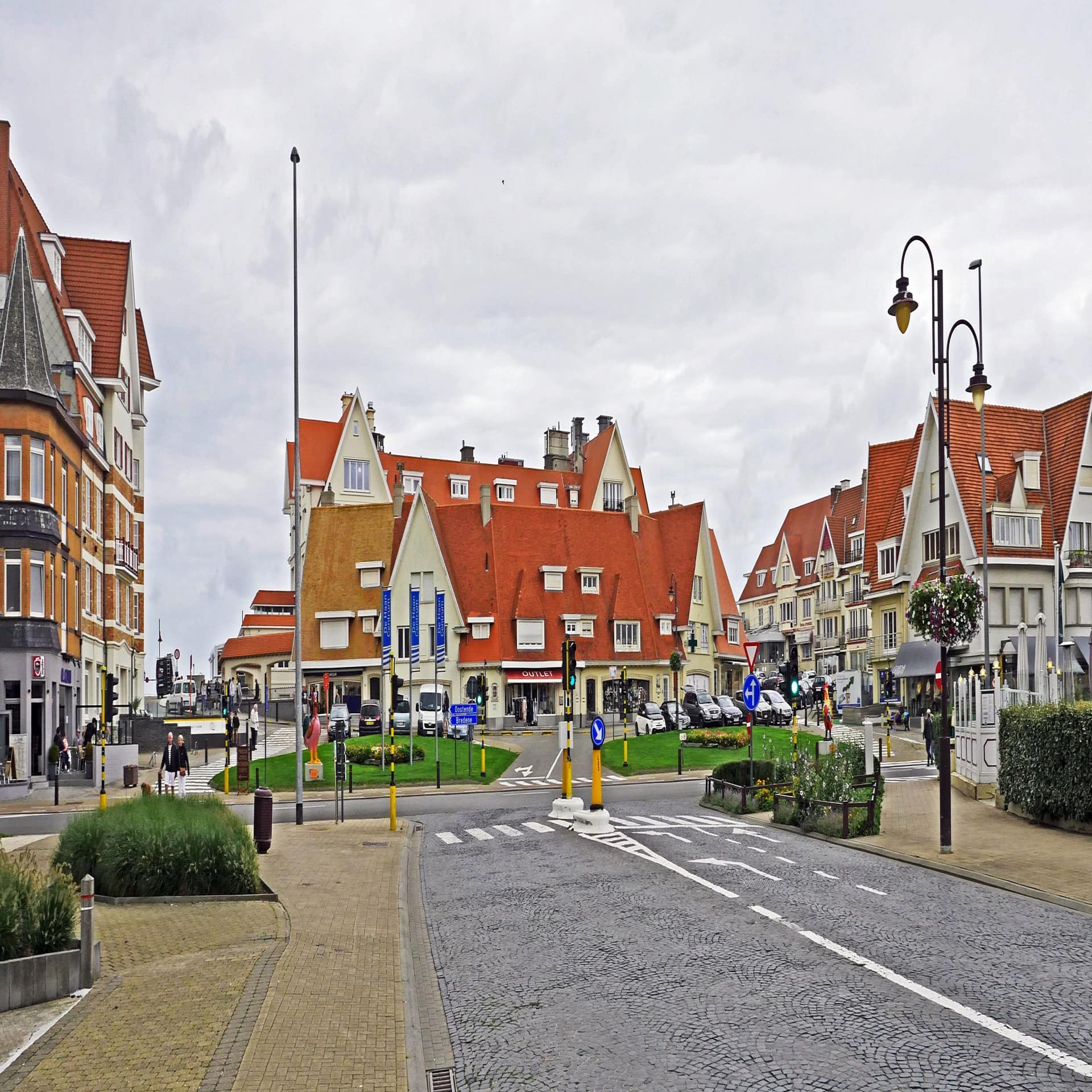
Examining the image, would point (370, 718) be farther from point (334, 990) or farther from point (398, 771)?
point (334, 990)

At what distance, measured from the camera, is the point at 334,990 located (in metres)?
9.90

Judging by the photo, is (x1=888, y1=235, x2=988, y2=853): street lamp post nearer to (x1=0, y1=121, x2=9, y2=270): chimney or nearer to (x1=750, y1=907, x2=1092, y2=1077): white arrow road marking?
(x1=750, y1=907, x2=1092, y2=1077): white arrow road marking

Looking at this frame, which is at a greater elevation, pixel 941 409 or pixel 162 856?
pixel 941 409

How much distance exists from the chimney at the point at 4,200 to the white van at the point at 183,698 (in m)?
21.0

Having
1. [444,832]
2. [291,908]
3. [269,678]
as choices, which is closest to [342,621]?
[269,678]

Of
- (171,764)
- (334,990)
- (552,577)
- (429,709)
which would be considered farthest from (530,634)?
(334,990)

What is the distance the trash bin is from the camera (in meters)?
19.9

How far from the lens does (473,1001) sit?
32.7ft

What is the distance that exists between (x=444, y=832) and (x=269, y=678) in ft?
179

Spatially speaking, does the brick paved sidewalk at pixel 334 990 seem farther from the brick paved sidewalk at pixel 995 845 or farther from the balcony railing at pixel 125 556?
the balcony railing at pixel 125 556

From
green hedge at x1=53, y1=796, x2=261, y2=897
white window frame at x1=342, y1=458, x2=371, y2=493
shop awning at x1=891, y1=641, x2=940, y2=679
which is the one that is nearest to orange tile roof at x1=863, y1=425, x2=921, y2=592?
shop awning at x1=891, y1=641, x2=940, y2=679

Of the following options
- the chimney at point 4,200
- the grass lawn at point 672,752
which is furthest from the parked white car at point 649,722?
the chimney at point 4,200

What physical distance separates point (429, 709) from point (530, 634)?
28.3ft

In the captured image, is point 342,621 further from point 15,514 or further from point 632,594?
point 15,514
